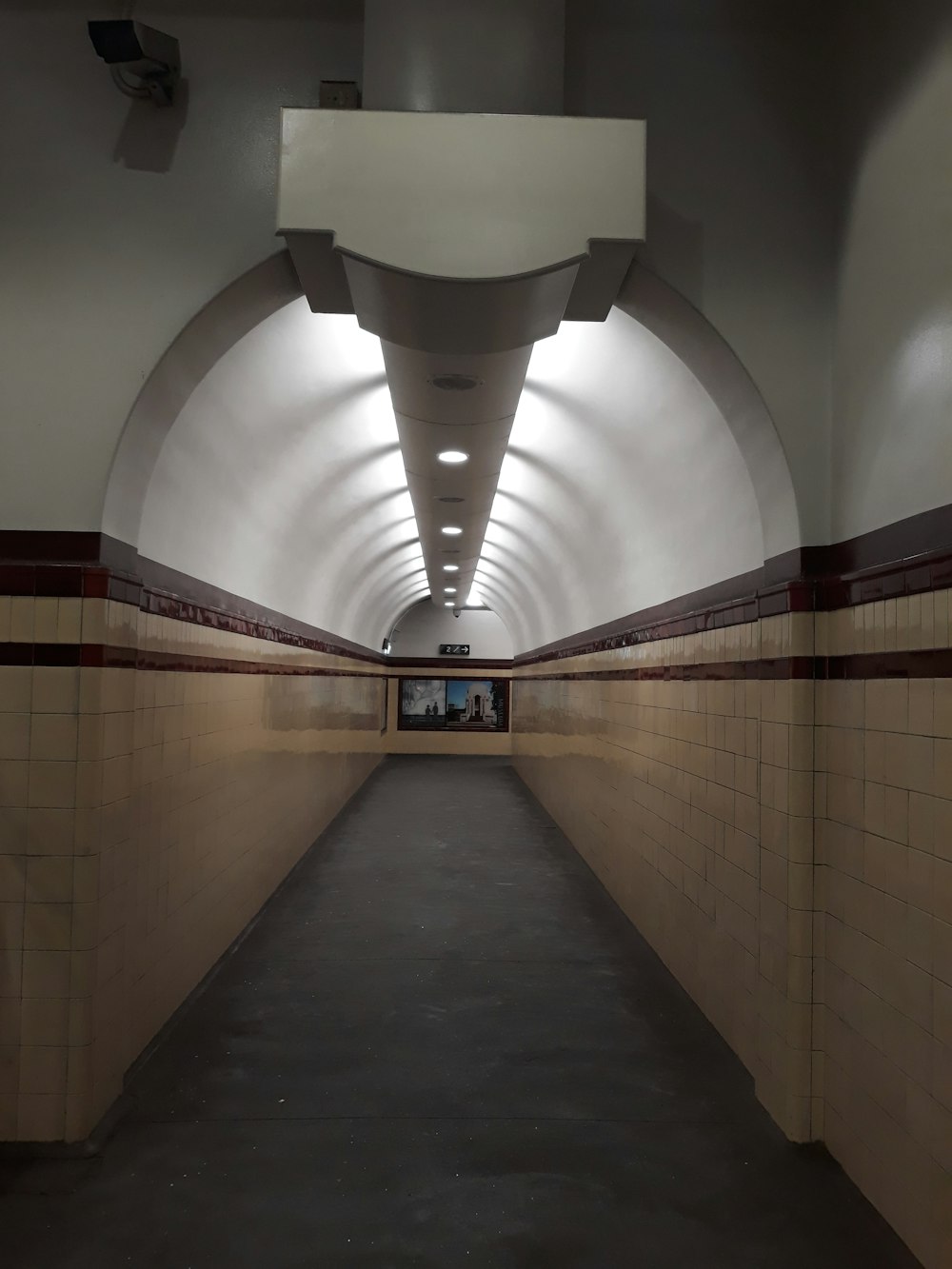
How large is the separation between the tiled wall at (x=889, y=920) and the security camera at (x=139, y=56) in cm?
354

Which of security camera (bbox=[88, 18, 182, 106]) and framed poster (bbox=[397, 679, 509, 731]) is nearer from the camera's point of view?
security camera (bbox=[88, 18, 182, 106])

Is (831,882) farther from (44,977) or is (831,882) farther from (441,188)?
(44,977)

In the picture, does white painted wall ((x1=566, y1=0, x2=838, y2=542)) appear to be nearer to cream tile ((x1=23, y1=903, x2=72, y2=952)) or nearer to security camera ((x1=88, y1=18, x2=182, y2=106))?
security camera ((x1=88, y1=18, x2=182, y2=106))

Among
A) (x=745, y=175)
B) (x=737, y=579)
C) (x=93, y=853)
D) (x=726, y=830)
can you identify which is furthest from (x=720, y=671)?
(x=93, y=853)

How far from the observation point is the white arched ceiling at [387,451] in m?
4.07

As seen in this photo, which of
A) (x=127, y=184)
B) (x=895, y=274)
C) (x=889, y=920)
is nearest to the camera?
(x=889, y=920)

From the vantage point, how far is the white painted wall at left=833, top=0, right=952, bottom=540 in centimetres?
301

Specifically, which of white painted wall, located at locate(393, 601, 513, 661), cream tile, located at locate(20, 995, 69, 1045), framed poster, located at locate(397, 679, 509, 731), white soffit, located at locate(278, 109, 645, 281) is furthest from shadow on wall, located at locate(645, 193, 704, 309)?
white painted wall, located at locate(393, 601, 513, 661)

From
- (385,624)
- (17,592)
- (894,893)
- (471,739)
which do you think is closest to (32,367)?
(17,592)

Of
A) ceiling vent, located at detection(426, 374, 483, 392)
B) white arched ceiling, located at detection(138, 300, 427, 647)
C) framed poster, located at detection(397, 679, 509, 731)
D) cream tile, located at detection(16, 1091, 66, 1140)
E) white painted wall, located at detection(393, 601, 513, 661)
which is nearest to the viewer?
cream tile, located at detection(16, 1091, 66, 1140)

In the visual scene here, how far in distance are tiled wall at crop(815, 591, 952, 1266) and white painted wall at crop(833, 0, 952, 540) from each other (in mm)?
482

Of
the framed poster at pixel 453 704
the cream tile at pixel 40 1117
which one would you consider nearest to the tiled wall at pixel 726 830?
the cream tile at pixel 40 1117

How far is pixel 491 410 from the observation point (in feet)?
18.2

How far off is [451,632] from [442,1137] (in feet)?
64.5
